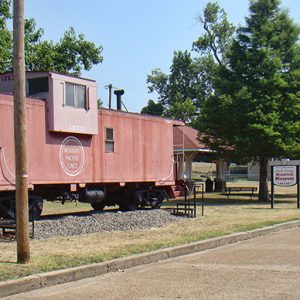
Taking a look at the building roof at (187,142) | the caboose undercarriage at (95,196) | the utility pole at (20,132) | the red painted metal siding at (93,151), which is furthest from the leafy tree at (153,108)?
the utility pole at (20,132)

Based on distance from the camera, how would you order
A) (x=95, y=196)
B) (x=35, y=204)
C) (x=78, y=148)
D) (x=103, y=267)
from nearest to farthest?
(x=103, y=267)
(x=35, y=204)
(x=78, y=148)
(x=95, y=196)

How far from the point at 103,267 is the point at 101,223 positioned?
6028mm

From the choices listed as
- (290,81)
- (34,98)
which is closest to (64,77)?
(34,98)

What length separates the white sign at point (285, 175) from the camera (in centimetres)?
2128

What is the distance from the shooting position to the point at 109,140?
17.5 meters

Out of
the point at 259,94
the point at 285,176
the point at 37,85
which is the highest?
the point at 259,94

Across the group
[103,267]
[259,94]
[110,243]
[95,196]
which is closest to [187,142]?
[259,94]

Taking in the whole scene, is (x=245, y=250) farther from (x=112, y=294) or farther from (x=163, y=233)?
(x=112, y=294)

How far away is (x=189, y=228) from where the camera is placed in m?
14.2

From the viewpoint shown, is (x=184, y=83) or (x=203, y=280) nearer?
(x=203, y=280)

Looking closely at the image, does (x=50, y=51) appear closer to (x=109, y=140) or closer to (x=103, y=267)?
(x=109, y=140)

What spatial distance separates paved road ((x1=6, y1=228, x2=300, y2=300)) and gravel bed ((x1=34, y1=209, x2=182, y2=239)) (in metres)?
3.87

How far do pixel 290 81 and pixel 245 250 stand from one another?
16.7m

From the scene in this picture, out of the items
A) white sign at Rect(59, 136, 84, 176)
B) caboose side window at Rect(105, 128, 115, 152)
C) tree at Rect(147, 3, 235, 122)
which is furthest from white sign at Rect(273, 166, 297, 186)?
tree at Rect(147, 3, 235, 122)
